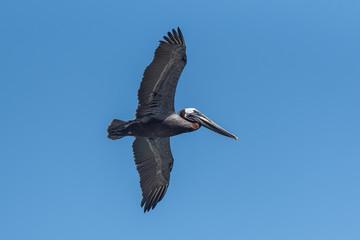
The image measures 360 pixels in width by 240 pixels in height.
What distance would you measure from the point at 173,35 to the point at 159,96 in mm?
1584

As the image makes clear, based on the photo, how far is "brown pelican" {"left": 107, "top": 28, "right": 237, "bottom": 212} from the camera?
1264 cm

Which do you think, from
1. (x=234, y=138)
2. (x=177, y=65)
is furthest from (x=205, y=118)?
(x=177, y=65)

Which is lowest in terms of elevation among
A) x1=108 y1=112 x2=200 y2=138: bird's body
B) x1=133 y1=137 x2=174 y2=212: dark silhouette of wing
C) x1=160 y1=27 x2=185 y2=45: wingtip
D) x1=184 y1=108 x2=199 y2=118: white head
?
x1=133 y1=137 x2=174 y2=212: dark silhouette of wing

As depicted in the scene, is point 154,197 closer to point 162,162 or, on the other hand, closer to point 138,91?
point 162,162


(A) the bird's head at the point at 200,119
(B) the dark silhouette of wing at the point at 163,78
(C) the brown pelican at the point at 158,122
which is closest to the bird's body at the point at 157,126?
(C) the brown pelican at the point at 158,122

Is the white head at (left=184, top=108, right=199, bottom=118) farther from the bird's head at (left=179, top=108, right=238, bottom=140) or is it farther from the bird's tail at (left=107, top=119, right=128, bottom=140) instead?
the bird's tail at (left=107, top=119, right=128, bottom=140)

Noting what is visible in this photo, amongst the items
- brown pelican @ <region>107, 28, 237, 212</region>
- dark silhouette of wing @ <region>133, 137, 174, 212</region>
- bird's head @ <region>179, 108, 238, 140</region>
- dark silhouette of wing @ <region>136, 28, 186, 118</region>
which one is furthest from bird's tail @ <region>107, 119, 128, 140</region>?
bird's head @ <region>179, 108, 238, 140</region>

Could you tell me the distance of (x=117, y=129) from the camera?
13008mm

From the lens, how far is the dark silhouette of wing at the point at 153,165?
44.8ft

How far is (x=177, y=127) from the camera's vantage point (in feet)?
43.1

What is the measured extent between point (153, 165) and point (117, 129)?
5.58ft

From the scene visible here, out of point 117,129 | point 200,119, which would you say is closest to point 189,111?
point 200,119

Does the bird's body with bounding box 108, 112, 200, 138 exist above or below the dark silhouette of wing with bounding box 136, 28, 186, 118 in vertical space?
below

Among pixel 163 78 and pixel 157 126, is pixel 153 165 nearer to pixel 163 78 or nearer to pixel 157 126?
pixel 157 126
